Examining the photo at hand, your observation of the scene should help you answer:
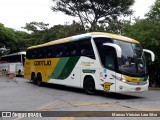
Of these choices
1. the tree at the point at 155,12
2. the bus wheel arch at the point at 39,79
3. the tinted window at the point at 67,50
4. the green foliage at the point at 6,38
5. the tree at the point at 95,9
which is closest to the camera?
the tinted window at the point at 67,50

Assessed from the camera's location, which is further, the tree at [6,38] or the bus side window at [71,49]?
the tree at [6,38]

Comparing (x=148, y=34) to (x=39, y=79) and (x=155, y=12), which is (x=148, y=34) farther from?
A: (x=39, y=79)

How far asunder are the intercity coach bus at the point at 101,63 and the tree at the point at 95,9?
1541 cm

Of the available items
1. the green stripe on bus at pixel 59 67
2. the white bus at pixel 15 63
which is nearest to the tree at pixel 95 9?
the white bus at pixel 15 63

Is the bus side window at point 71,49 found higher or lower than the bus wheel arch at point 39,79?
higher

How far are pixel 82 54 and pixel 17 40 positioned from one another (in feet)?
147

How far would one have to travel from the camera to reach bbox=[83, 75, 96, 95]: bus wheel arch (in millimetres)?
16250

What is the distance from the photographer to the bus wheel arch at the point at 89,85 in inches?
640

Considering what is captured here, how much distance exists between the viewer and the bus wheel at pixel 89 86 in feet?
53.4

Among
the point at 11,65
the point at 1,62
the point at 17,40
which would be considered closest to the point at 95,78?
the point at 11,65

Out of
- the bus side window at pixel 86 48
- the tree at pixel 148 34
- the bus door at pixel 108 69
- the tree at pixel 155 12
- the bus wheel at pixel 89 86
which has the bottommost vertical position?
the bus wheel at pixel 89 86

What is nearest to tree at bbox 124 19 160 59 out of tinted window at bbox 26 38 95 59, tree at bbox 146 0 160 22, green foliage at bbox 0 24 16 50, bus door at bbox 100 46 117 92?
tree at bbox 146 0 160 22

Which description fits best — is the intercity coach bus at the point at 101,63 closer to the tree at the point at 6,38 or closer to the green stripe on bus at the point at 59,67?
the green stripe on bus at the point at 59,67

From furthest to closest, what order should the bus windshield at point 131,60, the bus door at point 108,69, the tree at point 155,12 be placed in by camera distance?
the tree at point 155,12 → the bus door at point 108,69 → the bus windshield at point 131,60
